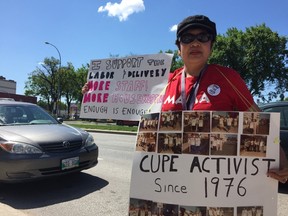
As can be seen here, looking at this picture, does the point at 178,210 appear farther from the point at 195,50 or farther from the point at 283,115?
the point at 283,115

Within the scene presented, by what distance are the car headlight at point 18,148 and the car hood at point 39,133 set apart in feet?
0.29

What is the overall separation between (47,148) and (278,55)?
3772 centimetres

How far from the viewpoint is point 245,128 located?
1977 mm

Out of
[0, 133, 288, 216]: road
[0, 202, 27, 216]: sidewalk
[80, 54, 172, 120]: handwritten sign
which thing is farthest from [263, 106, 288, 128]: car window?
[0, 202, 27, 216]: sidewalk

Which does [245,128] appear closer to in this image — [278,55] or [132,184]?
[132,184]

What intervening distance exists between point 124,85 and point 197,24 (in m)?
1.40

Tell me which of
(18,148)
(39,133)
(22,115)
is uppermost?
(22,115)

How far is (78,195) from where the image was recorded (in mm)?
6172

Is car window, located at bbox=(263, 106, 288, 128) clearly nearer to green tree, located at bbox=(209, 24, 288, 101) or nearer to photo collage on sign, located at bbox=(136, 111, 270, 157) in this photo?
photo collage on sign, located at bbox=(136, 111, 270, 157)

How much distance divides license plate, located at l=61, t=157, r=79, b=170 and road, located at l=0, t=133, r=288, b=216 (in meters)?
0.44

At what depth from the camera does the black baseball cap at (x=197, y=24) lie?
216cm

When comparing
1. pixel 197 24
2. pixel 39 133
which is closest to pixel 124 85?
pixel 197 24

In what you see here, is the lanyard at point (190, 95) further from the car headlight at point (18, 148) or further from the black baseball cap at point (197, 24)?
the car headlight at point (18, 148)

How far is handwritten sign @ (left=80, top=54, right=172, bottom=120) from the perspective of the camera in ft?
10.6
